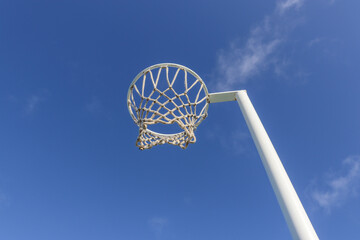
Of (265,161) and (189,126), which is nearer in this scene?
(265,161)

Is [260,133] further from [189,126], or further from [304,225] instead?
[189,126]

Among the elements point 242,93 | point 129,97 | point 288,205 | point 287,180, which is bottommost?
point 288,205

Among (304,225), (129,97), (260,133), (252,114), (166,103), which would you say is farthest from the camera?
(129,97)

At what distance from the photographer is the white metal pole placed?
2137 millimetres

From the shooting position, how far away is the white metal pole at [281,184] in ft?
7.01

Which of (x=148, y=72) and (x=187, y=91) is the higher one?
(x=148, y=72)

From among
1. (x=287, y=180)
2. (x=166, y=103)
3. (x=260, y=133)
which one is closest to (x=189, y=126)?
(x=166, y=103)

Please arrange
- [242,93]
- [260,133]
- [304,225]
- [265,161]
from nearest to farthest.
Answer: [304,225] → [265,161] → [260,133] → [242,93]

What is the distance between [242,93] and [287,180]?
155cm

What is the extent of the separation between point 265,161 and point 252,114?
759mm

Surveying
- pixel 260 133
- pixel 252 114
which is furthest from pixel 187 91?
pixel 260 133

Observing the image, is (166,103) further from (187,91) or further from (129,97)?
(129,97)

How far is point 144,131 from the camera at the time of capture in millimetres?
4230

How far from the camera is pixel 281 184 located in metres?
2.45
